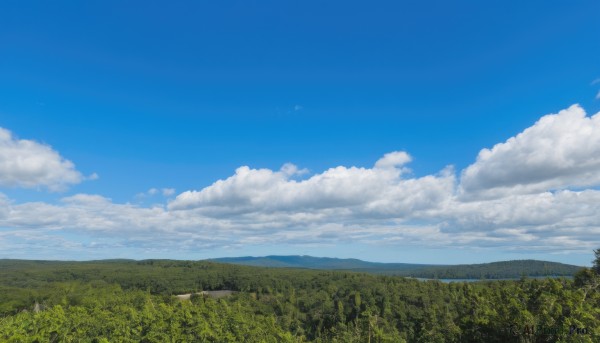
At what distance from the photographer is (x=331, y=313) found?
A: 14088 cm

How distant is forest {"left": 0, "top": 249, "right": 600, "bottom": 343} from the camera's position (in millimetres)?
41469

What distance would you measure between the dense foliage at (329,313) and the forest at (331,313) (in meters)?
0.19

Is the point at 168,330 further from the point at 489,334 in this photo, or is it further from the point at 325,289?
the point at 325,289

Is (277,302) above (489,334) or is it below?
below

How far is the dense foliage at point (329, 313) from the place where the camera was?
4141 centimetres

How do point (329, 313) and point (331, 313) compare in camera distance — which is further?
point (329, 313)

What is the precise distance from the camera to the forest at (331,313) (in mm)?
41469

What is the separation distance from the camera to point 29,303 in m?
136

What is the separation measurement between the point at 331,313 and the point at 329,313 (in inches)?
31.6

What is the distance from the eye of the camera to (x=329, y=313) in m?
141

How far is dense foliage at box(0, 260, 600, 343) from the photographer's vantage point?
4141 cm

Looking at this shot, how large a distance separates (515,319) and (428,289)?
111 m

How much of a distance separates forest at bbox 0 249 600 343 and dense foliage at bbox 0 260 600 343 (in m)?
0.19

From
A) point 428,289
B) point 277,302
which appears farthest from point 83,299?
point 428,289
